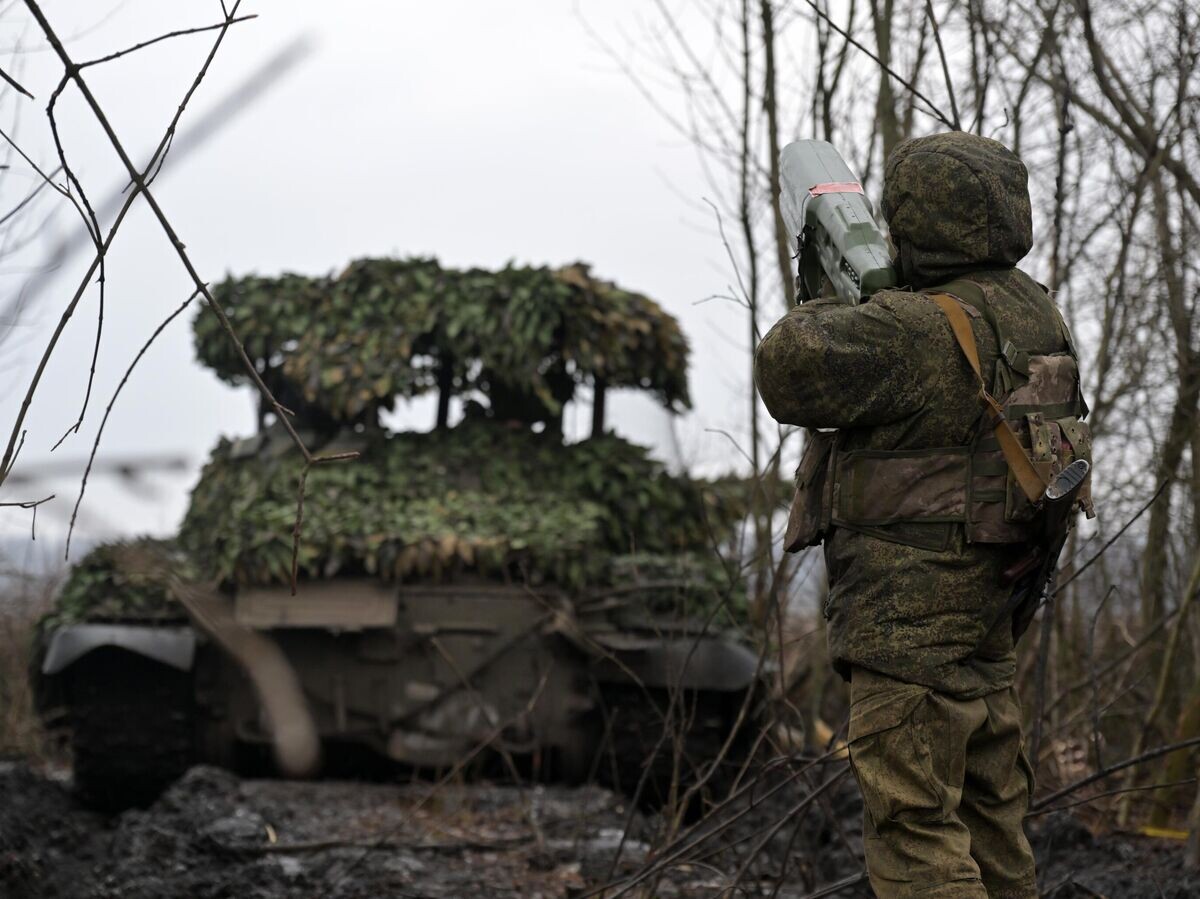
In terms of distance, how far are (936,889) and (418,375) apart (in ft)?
20.1

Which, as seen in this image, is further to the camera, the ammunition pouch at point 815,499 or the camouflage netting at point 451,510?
the camouflage netting at point 451,510

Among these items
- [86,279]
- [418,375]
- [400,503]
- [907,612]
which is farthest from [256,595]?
[86,279]

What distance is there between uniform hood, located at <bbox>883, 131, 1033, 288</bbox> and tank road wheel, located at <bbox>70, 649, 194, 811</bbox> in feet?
17.1

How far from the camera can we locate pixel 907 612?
328 centimetres

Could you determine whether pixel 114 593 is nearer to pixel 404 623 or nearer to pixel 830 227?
pixel 404 623

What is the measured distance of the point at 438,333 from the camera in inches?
344

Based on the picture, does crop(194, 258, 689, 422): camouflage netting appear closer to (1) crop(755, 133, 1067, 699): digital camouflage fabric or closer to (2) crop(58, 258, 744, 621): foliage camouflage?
(2) crop(58, 258, 744, 621): foliage camouflage

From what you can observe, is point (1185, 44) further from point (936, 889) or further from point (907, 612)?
point (936, 889)

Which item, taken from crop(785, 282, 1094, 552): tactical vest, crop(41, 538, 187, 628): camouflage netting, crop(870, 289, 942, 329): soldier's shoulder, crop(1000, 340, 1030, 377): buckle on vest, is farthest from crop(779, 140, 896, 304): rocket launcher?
crop(41, 538, 187, 628): camouflage netting

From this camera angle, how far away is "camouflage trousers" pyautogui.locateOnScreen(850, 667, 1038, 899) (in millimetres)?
3152

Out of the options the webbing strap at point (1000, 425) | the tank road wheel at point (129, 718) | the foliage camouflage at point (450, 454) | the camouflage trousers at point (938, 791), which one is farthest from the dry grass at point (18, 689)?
the webbing strap at point (1000, 425)

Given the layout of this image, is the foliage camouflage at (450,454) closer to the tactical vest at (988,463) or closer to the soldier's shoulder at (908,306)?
the tactical vest at (988,463)

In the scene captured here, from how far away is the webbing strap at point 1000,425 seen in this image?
3.22 metres

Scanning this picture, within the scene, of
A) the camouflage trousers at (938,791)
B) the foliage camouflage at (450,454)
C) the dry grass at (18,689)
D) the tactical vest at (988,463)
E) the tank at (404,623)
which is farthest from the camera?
the dry grass at (18,689)
